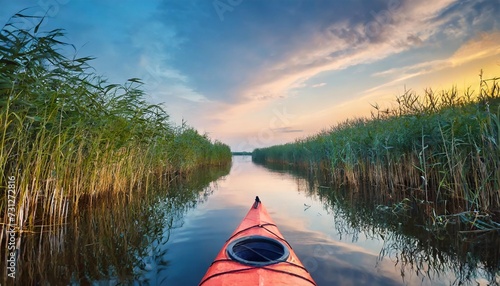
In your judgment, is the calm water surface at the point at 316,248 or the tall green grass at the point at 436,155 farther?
the tall green grass at the point at 436,155

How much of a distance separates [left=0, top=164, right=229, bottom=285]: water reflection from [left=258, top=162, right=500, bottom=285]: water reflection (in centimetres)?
209

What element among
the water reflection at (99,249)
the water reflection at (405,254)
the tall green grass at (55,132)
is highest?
the tall green grass at (55,132)

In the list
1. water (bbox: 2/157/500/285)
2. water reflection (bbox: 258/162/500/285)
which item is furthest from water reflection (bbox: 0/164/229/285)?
water reflection (bbox: 258/162/500/285)

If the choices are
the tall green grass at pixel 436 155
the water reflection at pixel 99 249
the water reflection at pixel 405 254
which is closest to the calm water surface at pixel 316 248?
the water reflection at pixel 405 254

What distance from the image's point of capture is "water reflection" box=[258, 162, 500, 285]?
2611mm

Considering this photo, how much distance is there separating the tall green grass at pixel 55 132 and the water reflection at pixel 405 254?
385 cm

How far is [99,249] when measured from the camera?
3191 millimetres

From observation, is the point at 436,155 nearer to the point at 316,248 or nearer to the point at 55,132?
the point at 316,248

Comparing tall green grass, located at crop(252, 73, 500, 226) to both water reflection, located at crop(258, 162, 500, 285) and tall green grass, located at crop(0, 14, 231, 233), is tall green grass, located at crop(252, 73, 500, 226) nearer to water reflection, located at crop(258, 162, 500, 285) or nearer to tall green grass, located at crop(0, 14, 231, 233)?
water reflection, located at crop(258, 162, 500, 285)

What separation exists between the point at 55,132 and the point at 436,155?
7.16 metres

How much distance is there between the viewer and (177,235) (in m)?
3.99

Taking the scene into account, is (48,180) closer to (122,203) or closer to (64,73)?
(64,73)

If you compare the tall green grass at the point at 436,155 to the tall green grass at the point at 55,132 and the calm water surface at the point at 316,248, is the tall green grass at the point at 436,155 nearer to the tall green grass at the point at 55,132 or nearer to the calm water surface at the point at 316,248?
the calm water surface at the point at 316,248

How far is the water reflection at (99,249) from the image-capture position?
2518 millimetres
